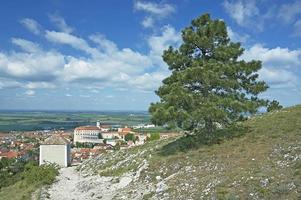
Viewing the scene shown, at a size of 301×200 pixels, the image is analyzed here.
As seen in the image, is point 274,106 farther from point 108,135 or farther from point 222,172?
point 108,135

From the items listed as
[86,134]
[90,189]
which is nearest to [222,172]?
[90,189]

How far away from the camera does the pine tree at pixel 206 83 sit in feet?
78.1

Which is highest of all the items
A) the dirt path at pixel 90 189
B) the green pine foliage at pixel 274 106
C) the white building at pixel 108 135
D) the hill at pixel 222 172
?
the green pine foliage at pixel 274 106

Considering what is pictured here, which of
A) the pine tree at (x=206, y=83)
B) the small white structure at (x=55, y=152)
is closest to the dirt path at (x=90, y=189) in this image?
the pine tree at (x=206, y=83)

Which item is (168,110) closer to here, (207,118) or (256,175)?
(207,118)

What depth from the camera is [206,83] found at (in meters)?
24.5

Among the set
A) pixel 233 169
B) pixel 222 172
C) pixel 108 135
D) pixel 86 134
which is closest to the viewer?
pixel 233 169

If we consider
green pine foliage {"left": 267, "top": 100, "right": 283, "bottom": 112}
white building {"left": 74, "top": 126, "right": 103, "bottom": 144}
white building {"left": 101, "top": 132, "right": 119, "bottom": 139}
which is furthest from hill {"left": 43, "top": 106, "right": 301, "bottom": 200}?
white building {"left": 101, "top": 132, "right": 119, "bottom": 139}

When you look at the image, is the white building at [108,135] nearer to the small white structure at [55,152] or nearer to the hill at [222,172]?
the small white structure at [55,152]

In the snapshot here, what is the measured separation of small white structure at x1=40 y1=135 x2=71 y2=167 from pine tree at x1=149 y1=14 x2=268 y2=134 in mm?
25440

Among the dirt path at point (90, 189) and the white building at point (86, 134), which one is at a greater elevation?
the dirt path at point (90, 189)

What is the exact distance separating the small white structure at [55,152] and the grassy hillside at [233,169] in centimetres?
1901

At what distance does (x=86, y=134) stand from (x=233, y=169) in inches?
5186

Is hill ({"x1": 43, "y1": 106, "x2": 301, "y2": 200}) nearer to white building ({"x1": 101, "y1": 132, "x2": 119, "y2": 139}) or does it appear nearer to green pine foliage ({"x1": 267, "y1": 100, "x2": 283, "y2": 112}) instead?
green pine foliage ({"x1": 267, "y1": 100, "x2": 283, "y2": 112})
